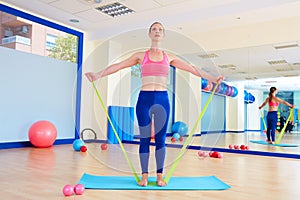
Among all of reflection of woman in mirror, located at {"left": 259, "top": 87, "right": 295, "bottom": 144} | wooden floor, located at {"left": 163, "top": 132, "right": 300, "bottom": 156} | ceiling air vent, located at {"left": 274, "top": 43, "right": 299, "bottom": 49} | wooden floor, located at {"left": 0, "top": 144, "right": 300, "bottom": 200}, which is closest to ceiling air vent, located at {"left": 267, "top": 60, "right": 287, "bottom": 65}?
ceiling air vent, located at {"left": 274, "top": 43, "right": 299, "bottom": 49}

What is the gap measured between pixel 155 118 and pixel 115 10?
3.33 m

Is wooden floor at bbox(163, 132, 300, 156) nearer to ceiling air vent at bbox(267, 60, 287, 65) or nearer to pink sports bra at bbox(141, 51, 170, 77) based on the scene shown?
ceiling air vent at bbox(267, 60, 287, 65)

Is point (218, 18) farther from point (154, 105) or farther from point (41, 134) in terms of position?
point (41, 134)

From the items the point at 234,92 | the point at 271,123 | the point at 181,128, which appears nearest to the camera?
the point at 271,123

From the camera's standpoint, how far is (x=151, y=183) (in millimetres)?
2359

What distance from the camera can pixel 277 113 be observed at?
4734mm

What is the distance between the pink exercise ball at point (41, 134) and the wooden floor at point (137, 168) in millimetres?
928

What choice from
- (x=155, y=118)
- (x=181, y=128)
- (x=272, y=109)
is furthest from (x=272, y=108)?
(x=155, y=118)

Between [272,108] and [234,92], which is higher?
[234,92]

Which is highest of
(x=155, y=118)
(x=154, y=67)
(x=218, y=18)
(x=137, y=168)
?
(x=218, y=18)

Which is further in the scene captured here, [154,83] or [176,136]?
[176,136]

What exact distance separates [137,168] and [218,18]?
3.06 meters

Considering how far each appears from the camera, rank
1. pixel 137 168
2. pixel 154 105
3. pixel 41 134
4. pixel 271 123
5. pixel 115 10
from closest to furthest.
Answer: pixel 154 105 → pixel 137 168 → pixel 41 134 → pixel 271 123 → pixel 115 10

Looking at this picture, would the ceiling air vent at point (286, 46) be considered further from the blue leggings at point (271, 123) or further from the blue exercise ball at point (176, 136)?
the blue exercise ball at point (176, 136)
